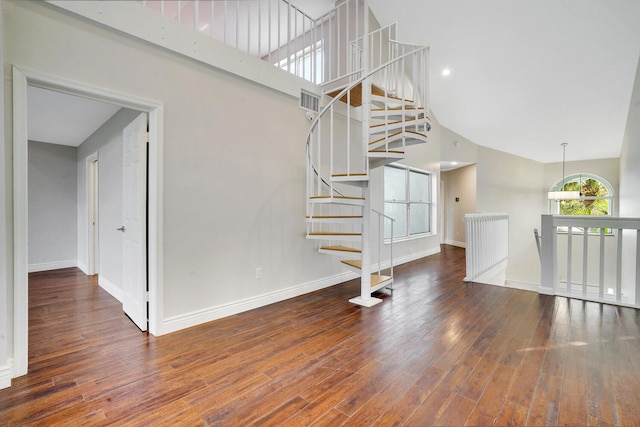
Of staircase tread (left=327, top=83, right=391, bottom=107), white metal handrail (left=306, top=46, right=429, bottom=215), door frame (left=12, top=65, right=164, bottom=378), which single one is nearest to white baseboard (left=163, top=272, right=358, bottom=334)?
door frame (left=12, top=65, right=164, bottom=378)

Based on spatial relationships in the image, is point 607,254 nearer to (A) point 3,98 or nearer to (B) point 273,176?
(B) point 273,176

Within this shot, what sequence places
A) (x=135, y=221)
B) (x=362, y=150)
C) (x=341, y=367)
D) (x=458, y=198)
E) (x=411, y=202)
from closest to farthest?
(x=341, y=367), (x=135, y=221), (x=362, y=150), (x=411, y=202), (x=458, y=198)

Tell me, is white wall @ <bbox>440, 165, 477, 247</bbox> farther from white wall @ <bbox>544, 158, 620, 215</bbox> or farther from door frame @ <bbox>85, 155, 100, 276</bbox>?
door frame @ <bbox>85, 155, 100, 276</bbox>

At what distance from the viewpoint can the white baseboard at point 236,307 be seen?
248 centimetres

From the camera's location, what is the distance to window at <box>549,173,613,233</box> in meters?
7.73

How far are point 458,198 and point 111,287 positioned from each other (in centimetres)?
839

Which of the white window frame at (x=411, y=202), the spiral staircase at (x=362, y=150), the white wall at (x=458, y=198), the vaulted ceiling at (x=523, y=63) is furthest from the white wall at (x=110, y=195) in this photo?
the white wall at (x=458, y=198)

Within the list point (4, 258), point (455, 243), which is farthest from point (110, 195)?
point (455, 243)

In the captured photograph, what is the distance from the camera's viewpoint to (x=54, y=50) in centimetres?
186

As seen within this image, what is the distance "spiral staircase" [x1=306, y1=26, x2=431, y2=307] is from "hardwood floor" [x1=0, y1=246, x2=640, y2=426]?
76cm

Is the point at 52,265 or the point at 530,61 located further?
the point at 52,265

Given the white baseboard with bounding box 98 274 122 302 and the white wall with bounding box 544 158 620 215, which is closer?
the white baseboard with bounding box 98 274 122 302

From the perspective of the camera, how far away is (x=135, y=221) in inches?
104

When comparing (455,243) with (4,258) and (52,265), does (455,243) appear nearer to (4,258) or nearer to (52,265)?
(4,258)
